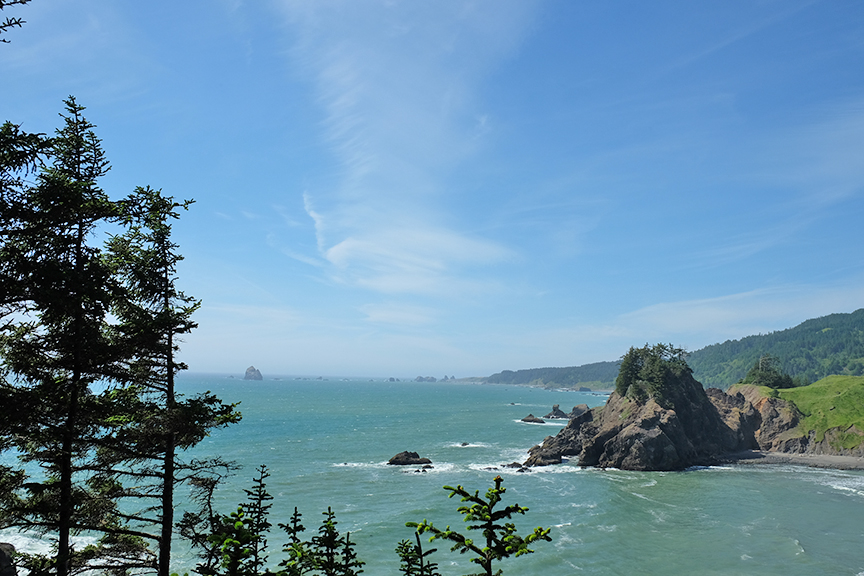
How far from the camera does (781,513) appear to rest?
180ft

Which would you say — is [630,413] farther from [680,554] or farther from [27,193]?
[27,193]

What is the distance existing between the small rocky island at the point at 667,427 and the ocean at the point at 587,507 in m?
4.50

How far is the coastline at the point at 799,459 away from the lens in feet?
266

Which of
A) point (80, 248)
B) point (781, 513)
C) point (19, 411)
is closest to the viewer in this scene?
point (19, 411)

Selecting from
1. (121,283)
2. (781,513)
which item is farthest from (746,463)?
(121,283)

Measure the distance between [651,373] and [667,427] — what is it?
1411 centimetres

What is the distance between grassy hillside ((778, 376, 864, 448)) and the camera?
91500 millimetres

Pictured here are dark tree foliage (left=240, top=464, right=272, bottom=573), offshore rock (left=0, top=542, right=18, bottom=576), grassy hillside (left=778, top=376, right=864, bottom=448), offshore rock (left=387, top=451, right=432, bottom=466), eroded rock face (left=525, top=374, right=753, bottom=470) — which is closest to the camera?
dark tree foliage (left=240, top=464, right=272, bottom=573)

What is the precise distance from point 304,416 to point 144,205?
496ft

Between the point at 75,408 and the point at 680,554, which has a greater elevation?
the point at 75,408

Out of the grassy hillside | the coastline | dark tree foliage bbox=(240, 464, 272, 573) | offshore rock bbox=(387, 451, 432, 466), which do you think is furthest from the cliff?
dark tree foliage bbox=(240, 464, 272, 573)

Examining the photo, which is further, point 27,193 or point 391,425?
point 391,425

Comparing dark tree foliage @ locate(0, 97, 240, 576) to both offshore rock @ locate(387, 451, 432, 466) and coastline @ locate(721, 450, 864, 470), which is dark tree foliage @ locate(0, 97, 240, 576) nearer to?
offshore rock @ locate(387, 451, 432, 466)

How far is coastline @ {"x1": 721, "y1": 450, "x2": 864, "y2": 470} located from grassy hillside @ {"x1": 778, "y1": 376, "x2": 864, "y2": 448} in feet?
18.3
